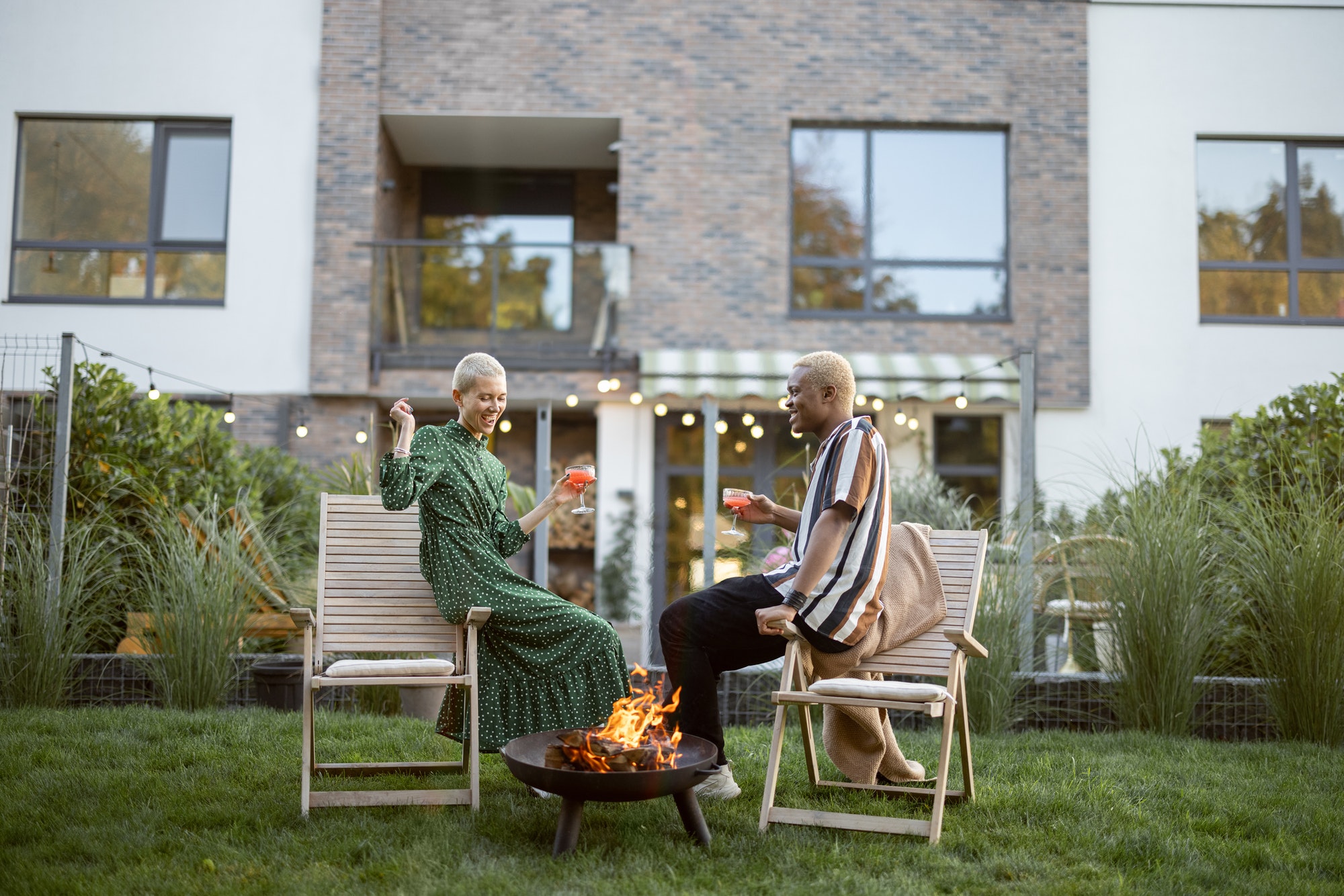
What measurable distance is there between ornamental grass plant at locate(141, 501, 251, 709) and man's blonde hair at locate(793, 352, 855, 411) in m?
3.22

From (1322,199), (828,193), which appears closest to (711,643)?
(828,193)

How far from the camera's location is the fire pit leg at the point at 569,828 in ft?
10.5

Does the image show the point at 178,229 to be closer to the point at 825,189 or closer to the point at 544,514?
the point at 825,189

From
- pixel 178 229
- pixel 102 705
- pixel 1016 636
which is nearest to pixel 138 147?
pixel 178 229

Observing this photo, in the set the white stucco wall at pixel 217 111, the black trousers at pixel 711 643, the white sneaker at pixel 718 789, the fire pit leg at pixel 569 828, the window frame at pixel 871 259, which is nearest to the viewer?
the fire pit leg at pixel 569 828

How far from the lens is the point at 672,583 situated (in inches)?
448

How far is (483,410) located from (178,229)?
910 cm

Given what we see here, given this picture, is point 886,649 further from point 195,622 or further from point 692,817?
point 195,622

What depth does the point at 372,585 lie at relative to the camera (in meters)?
4.22

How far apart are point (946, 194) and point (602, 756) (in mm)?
9883

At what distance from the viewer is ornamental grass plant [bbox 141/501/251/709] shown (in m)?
5.42

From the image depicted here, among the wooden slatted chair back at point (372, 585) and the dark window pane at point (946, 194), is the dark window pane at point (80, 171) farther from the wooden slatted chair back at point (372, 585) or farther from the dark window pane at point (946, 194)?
the wooden slatted chair back at point (372, 585)

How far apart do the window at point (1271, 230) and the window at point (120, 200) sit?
10.2 metres

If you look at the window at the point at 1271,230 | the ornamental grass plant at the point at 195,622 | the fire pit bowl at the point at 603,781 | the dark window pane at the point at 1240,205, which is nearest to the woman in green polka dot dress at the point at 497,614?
the fire pit bowl at the point at 603,781
